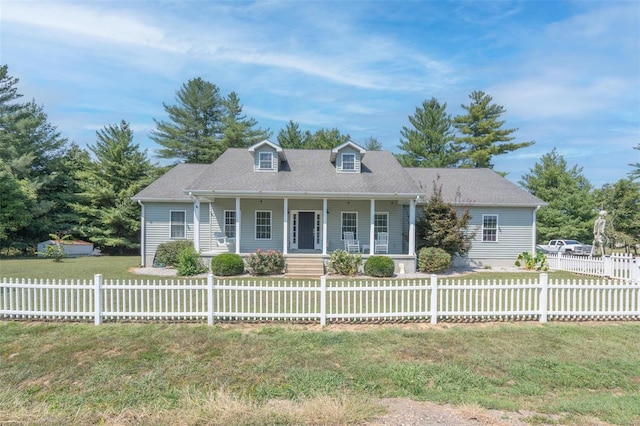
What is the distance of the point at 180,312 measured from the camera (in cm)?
699

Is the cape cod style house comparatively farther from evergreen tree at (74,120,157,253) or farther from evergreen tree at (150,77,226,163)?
evergreen tree at (150,77,226,163)

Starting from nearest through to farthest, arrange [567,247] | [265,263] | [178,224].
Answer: [265,263]
[178,224]
[567,247]

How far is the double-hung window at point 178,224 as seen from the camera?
58.3 feet

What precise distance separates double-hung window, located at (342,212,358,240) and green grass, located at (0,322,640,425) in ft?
35.4

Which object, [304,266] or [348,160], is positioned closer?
[304,266]

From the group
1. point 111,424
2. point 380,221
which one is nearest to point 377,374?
point 111,424

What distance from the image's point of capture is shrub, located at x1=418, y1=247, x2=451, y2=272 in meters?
14.7

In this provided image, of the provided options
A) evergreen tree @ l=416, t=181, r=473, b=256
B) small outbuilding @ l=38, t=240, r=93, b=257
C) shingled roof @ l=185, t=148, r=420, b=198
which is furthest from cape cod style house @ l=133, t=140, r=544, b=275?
small outbuilding @ l=38, t=240, r=93, b=257

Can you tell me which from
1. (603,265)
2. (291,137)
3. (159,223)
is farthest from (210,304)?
(291,137)

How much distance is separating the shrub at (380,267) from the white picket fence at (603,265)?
727 centimetres

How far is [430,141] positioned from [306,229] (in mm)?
21141

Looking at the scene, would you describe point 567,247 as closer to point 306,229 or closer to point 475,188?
point 475,188

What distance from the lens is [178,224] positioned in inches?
701

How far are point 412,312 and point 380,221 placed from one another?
10622 mm
